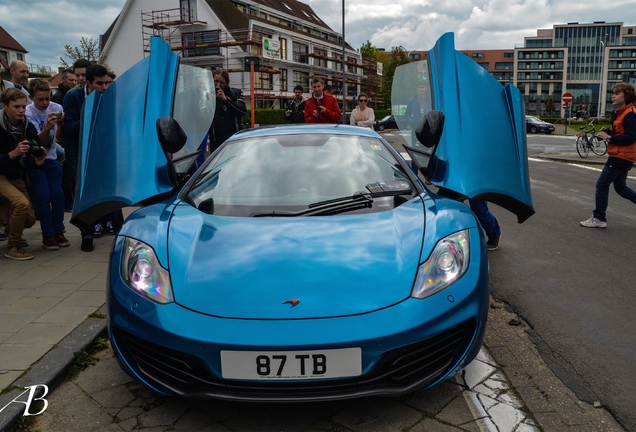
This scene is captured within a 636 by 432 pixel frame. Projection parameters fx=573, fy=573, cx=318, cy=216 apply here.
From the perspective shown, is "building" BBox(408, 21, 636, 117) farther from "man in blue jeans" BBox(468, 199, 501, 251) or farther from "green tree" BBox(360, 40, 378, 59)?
"man in blue jeans" BBox(468, 199, 501, 251)

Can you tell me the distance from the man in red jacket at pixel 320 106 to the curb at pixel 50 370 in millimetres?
4932

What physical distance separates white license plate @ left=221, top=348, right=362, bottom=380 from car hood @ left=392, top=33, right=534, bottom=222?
1838mm

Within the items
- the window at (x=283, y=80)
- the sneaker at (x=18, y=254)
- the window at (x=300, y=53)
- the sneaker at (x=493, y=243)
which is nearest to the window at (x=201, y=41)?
the window at (x=283, y=80)

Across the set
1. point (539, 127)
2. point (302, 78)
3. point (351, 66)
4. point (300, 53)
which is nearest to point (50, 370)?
point (539, 127)

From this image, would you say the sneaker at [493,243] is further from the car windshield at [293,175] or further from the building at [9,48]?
the building at [9,48]

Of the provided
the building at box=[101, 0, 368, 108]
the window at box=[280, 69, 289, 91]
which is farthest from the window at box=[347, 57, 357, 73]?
the window at box=[280, 69, 289, 91]

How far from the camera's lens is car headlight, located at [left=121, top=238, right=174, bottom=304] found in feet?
8.39

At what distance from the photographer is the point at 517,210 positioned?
396cm

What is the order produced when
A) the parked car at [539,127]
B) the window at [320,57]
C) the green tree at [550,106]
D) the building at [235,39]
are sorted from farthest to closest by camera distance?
the green tree at [550,106]
the window at [320,57]
the building at [235,39]
the parked car at [539,127]

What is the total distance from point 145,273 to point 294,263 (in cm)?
71

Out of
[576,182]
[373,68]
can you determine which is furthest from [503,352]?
[373,68]

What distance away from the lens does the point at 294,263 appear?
8.57 ft

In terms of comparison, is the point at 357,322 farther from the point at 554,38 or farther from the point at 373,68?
the point at 554,38

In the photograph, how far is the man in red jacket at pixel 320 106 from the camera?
8.00 meters
